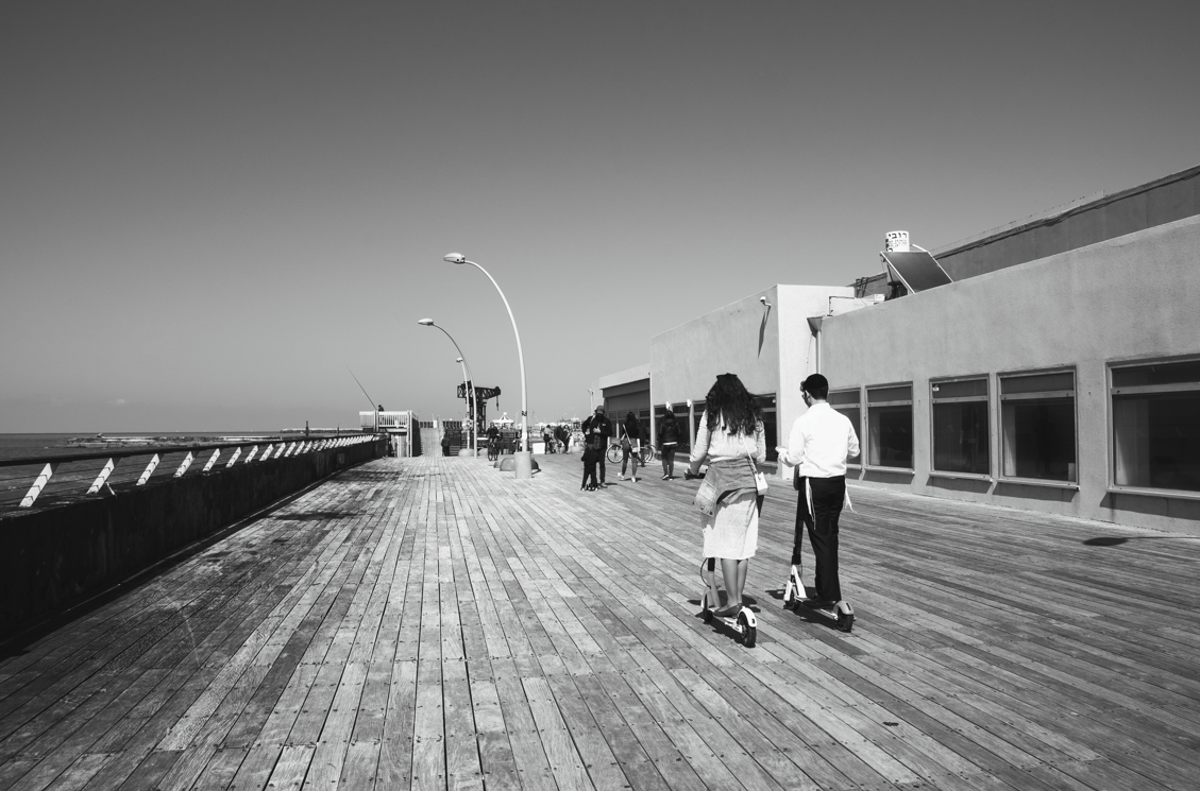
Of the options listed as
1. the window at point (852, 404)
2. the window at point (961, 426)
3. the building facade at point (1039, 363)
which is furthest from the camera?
the window at point (852, 404)

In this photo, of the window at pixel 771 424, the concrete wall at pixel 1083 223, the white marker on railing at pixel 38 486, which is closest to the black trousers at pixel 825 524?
the white marker on railing at pixel 38 486

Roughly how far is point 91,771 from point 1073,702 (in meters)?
4.87

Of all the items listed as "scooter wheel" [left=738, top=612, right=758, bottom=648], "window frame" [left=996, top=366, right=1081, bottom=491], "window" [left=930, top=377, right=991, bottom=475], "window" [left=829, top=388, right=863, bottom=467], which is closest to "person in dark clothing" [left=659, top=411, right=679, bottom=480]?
"window" [left=829, top=388, right=863, bottom=467]

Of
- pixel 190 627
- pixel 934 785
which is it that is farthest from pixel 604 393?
pixel 934 785

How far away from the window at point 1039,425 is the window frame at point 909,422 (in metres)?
2.42

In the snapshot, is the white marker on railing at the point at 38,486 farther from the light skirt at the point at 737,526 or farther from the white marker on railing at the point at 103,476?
the light skirt at the point at 737,526

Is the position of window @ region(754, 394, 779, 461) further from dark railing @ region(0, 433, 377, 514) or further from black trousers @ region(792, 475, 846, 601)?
black trousers @ region(792, 475, 846, 601)

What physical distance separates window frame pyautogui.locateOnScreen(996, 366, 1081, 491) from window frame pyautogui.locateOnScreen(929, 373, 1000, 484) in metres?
0.09

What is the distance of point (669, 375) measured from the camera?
2975 centimetres

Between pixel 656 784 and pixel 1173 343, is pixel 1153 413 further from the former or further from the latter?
pixel 656 784

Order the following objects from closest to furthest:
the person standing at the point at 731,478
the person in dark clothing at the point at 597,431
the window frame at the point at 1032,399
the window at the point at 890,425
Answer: the person standing at the point at 731,478
the window frame at the point at 1032,399
the window at the point at 890,425
the person in dark clothing at the point at 597,431

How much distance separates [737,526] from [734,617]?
29.6 inches

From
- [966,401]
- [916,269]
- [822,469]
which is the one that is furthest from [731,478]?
[916,269]

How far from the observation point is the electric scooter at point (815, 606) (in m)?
5.79
